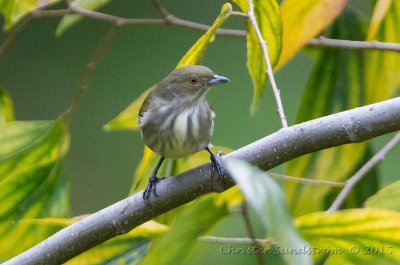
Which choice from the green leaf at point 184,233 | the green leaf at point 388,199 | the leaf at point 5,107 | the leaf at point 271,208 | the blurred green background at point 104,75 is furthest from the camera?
the blurred green background at point 104,75

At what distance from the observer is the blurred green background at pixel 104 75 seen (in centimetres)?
303

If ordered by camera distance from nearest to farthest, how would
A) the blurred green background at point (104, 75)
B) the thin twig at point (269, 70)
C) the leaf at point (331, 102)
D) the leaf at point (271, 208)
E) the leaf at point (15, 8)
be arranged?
the leaf at point (271, 208) < the thin twig at point (269, 70) < the leaf at point (15, 8) < the leaf at point (331, 102) < the blurred green background at point (104, 75)

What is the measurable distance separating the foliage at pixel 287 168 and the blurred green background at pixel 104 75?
3.71 ft

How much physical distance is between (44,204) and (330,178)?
20.3 inches

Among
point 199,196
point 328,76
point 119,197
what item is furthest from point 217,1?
point 199,196

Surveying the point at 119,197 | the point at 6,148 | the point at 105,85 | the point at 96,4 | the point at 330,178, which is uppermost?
the point at 96,4

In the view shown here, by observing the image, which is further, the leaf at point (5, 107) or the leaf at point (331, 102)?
the leaf at point (5, 107)

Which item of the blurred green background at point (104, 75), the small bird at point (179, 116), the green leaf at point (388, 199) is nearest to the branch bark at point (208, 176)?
the small bird at point (179, 116)

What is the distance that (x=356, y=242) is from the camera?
3.89 ft

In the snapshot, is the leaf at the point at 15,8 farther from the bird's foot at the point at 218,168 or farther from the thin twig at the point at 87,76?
the bird's foot at the point at 218,168

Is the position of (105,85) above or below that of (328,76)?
below

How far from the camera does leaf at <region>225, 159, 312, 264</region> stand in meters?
0.80

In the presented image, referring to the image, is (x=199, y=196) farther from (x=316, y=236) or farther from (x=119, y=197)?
(x=119, y=197)
